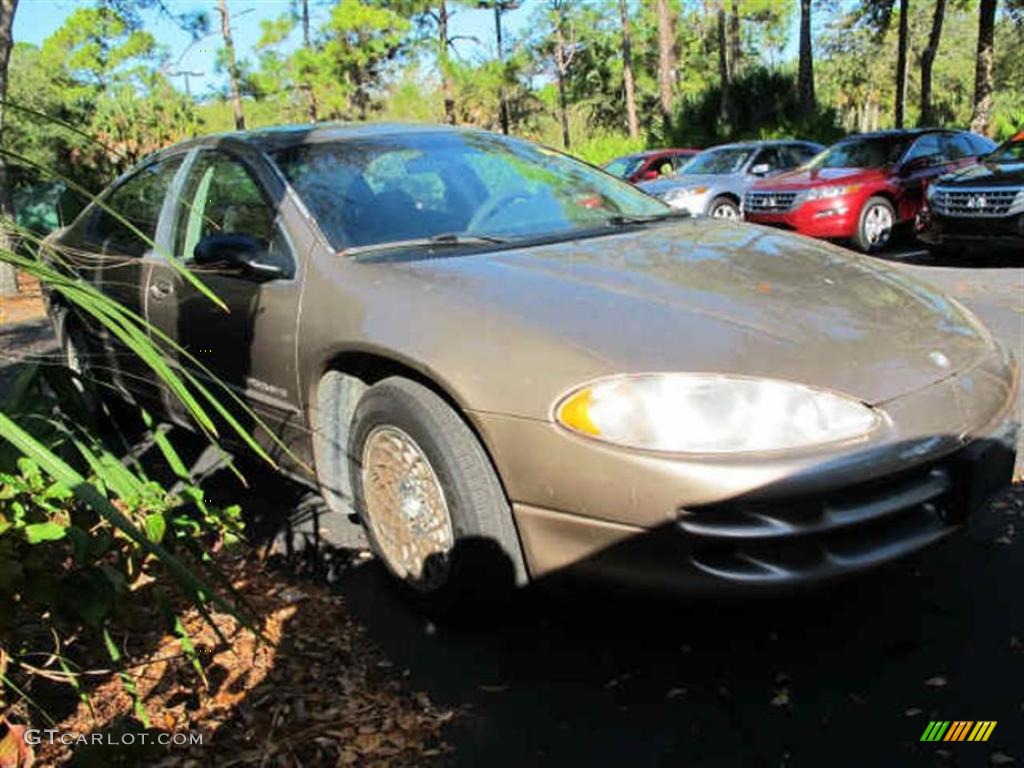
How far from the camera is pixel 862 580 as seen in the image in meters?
2.16

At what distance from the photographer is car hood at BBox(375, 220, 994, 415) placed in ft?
7.14

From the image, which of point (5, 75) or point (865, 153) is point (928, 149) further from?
point (5, 75)

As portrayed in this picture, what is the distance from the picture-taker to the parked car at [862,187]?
33.3 ft

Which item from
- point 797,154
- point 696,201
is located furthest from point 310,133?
point 797,154

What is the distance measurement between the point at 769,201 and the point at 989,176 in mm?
2780

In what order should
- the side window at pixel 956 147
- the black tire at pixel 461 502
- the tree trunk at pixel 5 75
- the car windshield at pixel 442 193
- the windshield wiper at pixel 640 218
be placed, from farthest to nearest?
1. the side window at pixel 956 147
2. the tree trunk at pixel 5 75
3. the windshield wiper at pixel 640 218
4. the car windshield at pixel 442 193
5. the black tire at pixel 461 502

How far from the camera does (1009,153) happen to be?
30.7ft

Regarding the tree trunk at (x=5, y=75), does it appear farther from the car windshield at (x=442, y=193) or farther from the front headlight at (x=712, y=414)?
the front headlight at (x=712, y=414)

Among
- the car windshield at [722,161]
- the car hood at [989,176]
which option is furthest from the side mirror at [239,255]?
the car windshield at [722,161]

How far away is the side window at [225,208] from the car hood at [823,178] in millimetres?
8363

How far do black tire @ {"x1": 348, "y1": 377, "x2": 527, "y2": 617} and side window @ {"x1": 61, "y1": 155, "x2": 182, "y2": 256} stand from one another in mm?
1851

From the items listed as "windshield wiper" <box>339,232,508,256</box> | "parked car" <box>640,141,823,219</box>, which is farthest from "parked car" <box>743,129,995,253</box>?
"windshield wiper" <box>339,232,508,256</box>

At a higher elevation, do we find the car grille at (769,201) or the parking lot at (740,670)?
the car grille at (769,201)

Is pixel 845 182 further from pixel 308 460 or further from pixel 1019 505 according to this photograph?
pixel 308 460
